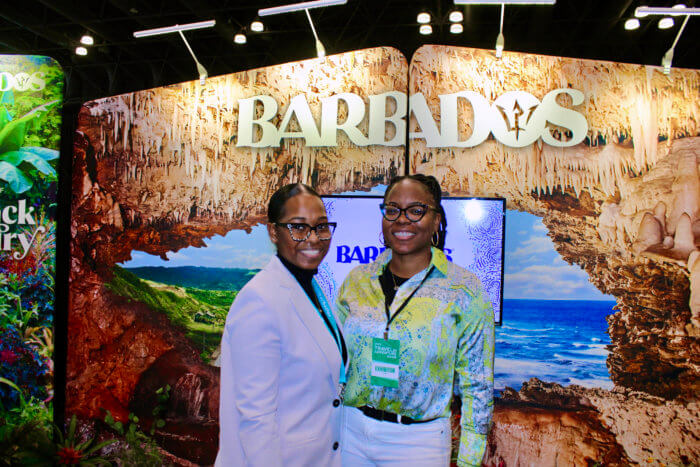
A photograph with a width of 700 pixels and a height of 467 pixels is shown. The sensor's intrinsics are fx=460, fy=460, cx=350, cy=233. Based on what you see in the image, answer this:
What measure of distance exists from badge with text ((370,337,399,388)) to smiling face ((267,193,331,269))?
40 centimetres

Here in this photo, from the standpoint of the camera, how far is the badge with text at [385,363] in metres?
1.69

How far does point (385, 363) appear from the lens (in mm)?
1708

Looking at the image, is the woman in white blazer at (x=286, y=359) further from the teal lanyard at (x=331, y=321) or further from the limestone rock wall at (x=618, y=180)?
the limestone rock wall at (x=618, y=180)

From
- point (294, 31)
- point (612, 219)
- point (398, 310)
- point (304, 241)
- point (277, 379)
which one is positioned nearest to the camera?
point (277, 379)

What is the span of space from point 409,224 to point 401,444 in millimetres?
801

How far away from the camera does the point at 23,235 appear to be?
142 inches

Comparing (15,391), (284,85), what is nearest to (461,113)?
(284,85)

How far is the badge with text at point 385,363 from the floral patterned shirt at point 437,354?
21 millimetres

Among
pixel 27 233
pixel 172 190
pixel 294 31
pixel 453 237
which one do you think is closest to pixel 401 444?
pixel 453 237

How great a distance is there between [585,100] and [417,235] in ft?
6.73

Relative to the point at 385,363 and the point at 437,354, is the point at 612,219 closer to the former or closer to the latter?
the point at 437,354

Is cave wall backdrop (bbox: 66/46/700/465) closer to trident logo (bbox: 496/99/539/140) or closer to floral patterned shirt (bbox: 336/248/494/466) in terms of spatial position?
trident logo (bbox: 496/99/539/140)

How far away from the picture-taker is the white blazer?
4.55 feet

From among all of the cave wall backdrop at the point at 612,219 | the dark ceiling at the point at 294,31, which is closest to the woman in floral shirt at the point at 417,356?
the cave wall backdrop at the point at 612,219
